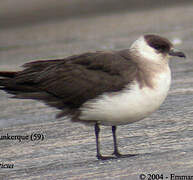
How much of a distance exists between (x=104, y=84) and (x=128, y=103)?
37 cm

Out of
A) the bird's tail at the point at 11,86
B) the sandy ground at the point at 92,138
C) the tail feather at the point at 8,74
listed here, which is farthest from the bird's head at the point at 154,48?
the tail feather at the point at 8,74

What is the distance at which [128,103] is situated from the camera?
→ 20.2ft

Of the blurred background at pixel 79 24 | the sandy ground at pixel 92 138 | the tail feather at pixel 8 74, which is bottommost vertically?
the sandy ground at pixel 92 138

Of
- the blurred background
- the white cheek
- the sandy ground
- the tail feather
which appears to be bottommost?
the sandy ground

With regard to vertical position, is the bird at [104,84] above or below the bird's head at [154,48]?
below

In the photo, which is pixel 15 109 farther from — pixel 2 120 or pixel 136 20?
pixel 136 20

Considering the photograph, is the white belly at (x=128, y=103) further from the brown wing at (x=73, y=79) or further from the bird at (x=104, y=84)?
the brown wing at (x=73, y=79)

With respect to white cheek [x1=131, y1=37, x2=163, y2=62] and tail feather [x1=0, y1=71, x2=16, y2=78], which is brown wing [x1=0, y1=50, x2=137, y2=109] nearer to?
tail feather [x1=0, y1=71, x2=16, y2=78]

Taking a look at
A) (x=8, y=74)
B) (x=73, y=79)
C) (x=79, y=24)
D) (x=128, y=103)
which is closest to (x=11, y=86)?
(x=8, y=74)

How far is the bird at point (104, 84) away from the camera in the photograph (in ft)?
20.4

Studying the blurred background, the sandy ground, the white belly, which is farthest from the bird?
the blurred background

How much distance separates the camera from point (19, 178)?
6105mm

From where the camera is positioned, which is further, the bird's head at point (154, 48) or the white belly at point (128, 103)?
the bird's head at point (154, 48)

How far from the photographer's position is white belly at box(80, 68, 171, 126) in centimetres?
616
